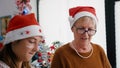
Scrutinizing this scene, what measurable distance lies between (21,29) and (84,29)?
0.50 meters

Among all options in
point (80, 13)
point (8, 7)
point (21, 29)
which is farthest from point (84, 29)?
point (8, 7)

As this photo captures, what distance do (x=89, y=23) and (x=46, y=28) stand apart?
1.94 m

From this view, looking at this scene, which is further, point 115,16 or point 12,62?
point 115,16

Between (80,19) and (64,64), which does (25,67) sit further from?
(80,19)

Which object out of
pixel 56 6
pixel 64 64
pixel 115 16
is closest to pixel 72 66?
pixel 64 64

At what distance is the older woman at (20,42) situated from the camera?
4.12ft

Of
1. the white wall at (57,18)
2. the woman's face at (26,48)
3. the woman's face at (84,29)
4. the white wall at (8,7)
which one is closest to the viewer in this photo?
the woman's face at (26,48)

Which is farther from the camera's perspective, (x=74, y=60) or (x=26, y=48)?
(x=74, y=60)

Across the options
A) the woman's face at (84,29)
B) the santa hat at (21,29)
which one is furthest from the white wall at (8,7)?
the santa hat at (21,29)

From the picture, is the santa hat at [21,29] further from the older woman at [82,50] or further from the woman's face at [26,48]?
the older woman at [82,50]

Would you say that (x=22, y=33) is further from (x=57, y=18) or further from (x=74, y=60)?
(x=57, y=18)

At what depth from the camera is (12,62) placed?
A: 4.22 ft

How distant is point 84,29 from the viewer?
1.65m

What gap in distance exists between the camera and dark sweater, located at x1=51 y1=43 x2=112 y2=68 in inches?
65.8
